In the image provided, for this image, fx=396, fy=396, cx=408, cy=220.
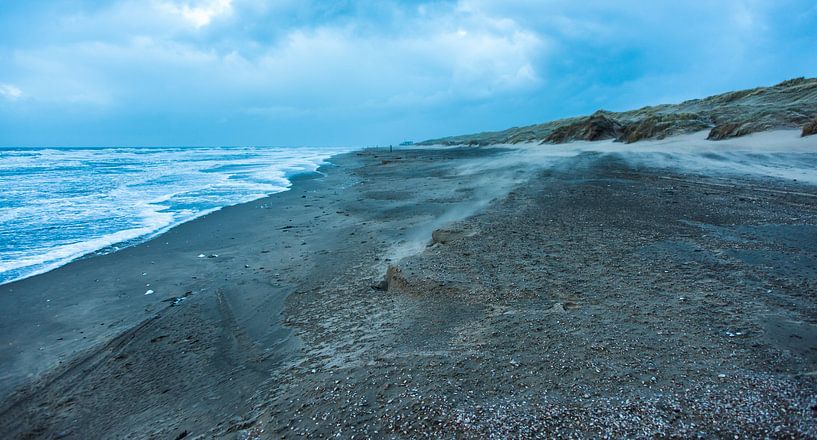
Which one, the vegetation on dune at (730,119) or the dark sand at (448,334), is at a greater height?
the vegetation on dune at (730,119)

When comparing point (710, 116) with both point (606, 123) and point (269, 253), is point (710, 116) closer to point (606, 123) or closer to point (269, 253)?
point (606, 123)

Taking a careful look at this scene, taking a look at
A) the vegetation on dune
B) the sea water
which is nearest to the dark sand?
the sea water

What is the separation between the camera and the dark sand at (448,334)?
105 inches

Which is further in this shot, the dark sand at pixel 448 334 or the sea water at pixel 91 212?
the sea water at pixel 91 212

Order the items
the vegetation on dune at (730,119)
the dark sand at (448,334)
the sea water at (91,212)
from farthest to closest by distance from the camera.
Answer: the vegetation on dune at (730,119), the sea water at (91,212), the dark sand at (448,334)

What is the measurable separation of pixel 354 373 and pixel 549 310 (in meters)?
2.06

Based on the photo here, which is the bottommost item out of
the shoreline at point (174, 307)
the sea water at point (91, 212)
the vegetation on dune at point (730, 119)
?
the shoreline at point (174, 307)


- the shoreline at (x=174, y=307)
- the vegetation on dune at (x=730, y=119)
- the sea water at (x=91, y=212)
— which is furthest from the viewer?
the vegetation on dune at (x=730, y=119)

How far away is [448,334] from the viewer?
12.5 feet

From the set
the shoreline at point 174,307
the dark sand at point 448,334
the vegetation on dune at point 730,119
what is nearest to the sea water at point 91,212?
the shoreline at point 174,307

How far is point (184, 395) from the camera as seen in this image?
3537mm

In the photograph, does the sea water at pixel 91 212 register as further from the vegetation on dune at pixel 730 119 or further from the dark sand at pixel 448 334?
Answer: the vegetation on dune at pixel 730 119

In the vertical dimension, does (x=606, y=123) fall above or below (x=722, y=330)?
above

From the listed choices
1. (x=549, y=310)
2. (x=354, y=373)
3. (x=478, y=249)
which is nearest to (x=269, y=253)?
(x=478, y=249)
